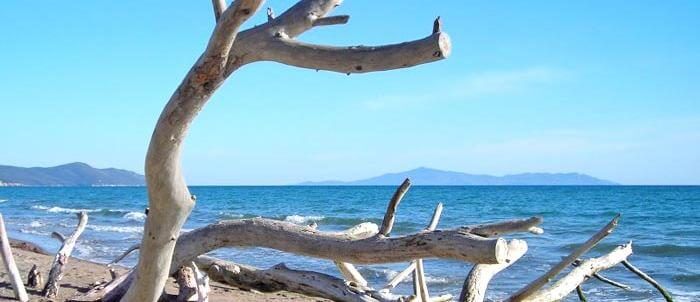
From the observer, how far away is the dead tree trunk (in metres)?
2.76

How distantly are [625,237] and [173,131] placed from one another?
2168cm

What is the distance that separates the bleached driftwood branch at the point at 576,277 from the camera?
23.3 feet

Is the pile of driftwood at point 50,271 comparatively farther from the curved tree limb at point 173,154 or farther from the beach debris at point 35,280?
the curved tree limb at point 173,154

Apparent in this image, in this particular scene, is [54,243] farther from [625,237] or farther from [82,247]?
[625,237]

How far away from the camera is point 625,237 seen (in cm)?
2297

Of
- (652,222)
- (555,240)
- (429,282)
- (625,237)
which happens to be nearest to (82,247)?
(429,282)

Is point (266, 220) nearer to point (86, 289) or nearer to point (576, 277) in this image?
point (576, 277)

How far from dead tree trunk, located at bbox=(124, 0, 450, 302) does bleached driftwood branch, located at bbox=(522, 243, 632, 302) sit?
13.7 ft

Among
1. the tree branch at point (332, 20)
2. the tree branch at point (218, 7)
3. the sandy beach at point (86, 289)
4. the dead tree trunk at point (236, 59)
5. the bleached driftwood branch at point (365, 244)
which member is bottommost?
the sandy beach at point (86, 289)

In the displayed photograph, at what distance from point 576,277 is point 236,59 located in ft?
17.4

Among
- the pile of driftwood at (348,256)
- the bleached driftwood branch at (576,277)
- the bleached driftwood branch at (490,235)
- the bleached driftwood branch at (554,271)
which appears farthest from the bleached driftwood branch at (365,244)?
the bleached driftwood branch at (576,277)

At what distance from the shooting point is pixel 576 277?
7457mm

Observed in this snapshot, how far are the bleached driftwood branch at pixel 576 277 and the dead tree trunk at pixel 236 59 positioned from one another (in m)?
4.18

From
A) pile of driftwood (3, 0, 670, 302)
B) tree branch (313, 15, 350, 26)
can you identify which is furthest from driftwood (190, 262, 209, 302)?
tree branch (313, 15, 350, 26)
